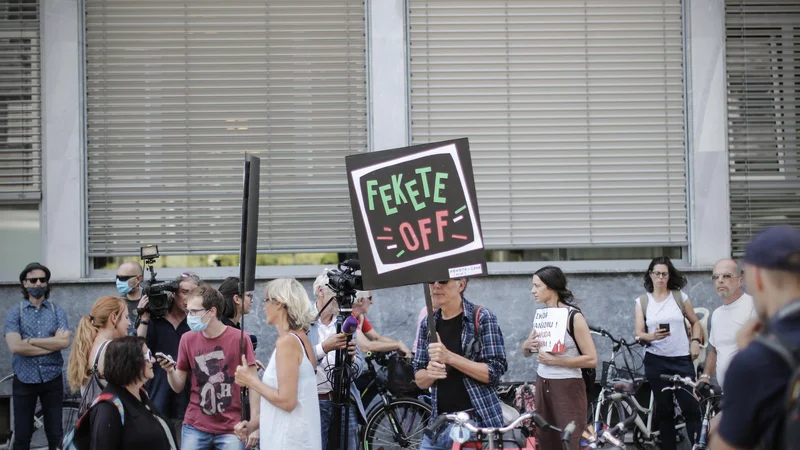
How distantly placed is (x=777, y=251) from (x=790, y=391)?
0.50 metres

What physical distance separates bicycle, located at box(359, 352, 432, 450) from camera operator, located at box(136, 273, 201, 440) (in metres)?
2.31

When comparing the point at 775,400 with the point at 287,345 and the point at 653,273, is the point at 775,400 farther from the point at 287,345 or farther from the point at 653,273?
the point at 653,273

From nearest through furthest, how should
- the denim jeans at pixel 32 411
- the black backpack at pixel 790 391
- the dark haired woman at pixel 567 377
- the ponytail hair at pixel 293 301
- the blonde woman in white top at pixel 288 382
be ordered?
the black backpack at pixel 790 391, the blonde woman in white top at pixel 288 382, the ponytail hair at pixel 293 301, the dark haired woman at pixel 567 377, the denim jeans at pixel 32 411

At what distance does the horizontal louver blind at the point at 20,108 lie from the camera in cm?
1086

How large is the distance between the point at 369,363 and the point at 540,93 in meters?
4.15

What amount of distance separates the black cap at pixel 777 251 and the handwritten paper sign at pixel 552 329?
405 cm

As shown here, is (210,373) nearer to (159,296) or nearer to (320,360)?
(159,296)

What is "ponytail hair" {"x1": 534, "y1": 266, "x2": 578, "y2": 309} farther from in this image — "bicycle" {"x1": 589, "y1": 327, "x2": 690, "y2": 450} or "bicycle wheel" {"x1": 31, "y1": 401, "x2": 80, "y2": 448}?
"bicycle wheel" {"x1": 31, "y1": 401, "x2": 80, "y2": 448}

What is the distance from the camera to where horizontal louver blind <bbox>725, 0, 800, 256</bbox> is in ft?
37.0

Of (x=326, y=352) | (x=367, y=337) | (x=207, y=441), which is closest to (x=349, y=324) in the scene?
(x=326, y=352)

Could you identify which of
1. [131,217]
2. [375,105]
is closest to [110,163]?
[131,217]

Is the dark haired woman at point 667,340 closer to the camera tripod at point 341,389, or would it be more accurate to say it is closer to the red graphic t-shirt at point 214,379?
the camera tripod at point 341,389

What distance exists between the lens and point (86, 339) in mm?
6004

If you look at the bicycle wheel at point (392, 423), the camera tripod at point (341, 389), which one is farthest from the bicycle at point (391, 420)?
the camera tripod at point (341, 389)
